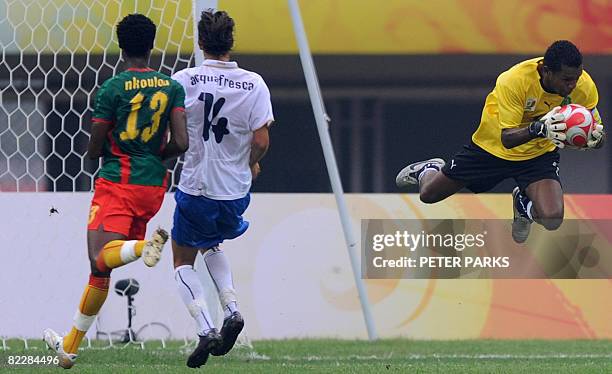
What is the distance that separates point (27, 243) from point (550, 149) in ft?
15.5

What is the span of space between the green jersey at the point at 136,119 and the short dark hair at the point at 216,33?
1.32 ft

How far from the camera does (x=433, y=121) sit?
62.1ft

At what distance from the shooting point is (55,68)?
39.8 ft

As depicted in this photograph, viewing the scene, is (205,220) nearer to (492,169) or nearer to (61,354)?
(61,354)

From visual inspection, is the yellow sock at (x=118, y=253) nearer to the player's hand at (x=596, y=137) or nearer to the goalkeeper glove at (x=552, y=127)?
the goalkeeper glove at (x=552, y=127)

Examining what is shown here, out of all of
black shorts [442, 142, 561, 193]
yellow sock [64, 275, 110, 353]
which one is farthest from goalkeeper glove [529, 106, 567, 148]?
yellow sock [64, 275, 110, 353]

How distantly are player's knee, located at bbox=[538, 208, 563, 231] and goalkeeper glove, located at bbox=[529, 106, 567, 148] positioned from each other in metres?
0.77

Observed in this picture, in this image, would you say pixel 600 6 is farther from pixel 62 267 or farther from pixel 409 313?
pixel 62 267

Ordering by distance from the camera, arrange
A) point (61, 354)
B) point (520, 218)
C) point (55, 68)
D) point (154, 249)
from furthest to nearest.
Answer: point (55, 68)
point (520, 218)
point (61, 354)
point (154, 249)

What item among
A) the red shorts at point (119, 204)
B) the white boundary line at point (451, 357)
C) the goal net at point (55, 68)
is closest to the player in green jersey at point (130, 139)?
the red shorts at point (119, 204)

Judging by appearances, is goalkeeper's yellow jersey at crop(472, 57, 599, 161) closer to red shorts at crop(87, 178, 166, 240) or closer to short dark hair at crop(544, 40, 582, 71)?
short dark hair at crop(544, 40, 582, 71)

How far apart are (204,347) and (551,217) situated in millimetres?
2847

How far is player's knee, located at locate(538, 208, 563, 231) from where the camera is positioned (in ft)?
31.7

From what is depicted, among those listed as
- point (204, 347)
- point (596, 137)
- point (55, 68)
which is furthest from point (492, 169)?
point (55, 68)
